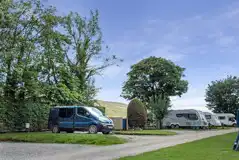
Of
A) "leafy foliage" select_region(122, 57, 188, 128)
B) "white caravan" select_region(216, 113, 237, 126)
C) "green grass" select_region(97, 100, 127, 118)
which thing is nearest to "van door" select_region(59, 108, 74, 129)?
"green grass" select_region(97, 100, 127, 118)

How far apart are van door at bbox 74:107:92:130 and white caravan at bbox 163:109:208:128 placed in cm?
1930

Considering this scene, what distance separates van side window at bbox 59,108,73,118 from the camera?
828 inches

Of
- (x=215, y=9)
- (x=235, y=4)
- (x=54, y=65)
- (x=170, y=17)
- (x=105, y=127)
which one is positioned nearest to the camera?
(x=235, y=4)

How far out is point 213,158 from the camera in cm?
874

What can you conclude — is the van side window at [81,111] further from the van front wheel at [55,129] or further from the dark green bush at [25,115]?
the dark green bush at [25,115]

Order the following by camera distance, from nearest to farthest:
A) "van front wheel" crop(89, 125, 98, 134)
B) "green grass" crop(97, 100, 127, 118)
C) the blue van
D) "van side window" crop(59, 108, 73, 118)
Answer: "van front wheel" crop(89, 125, 98, 134)
the blue van
"van side window" crop(59, 108, 73, 118)
"green grass" crop(97, 100, 127, 118)

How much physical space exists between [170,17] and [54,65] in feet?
39.9

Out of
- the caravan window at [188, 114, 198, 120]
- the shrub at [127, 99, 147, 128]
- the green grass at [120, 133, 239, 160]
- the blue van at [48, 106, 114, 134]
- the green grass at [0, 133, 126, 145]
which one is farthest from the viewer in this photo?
the caravan window at [188, 114, 198, 120]

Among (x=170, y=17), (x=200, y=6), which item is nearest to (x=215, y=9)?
(x=200, y=6)

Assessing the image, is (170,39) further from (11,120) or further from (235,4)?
(11,120)

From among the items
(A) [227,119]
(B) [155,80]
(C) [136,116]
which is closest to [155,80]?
(B) [155,80]

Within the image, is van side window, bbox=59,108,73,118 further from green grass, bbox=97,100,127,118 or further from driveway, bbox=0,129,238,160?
green grass, bbox=97,100,127,118

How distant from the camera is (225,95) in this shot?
184 feet

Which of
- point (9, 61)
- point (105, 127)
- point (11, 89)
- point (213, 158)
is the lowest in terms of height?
point (213, 158)
